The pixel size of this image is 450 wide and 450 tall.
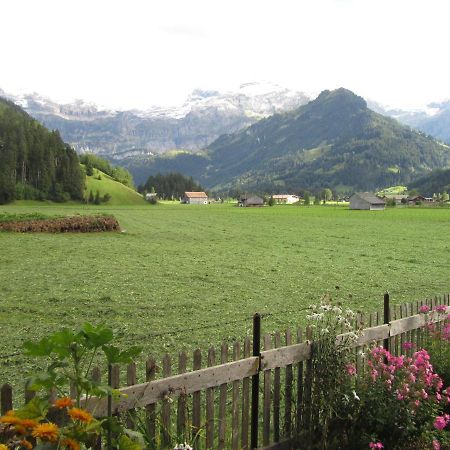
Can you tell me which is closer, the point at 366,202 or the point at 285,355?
the point at 285,355

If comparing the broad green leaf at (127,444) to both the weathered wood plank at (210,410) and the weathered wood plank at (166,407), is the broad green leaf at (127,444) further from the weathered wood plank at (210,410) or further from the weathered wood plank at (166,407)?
the weathered wood plank at (210,410)

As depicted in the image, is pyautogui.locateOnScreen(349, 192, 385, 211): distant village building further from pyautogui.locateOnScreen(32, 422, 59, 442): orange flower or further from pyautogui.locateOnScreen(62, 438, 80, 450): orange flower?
pyautogui.locateOnScreen(32, 422, 59, 442): orange flower

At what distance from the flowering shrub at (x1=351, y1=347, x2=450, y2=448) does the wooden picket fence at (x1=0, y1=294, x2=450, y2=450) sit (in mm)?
760

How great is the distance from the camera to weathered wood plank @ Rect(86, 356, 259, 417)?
5.04 metres

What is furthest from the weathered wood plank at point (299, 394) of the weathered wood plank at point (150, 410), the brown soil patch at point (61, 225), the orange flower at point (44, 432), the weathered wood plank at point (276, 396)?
the brown soil patch at point (61, 225)

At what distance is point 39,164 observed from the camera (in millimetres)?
166125

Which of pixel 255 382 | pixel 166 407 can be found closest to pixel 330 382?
pixel 255 382

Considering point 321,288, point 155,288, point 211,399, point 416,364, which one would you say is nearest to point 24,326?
point 155,288

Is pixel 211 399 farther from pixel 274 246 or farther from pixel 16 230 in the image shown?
A: pixel 16 230

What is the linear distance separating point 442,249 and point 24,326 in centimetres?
3553

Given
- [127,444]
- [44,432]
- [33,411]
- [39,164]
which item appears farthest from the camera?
[39,164]

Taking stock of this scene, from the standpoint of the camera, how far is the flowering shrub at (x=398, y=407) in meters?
6.66

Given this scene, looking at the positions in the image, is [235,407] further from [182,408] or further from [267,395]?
[182,408]

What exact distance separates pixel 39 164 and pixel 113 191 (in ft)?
102
